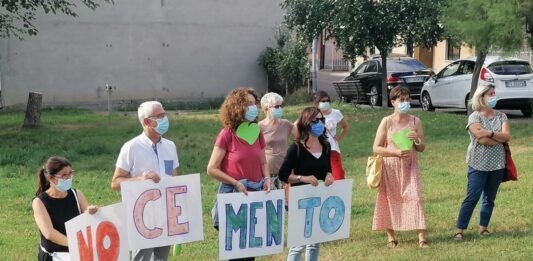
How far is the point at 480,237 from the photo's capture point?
7.50 metres

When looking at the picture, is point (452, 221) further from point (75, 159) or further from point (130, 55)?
Result: point (130, 55)

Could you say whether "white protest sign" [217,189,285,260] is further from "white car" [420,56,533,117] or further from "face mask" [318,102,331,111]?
"white car" [420,56,533,117]

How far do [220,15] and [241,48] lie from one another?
1573 millimetres

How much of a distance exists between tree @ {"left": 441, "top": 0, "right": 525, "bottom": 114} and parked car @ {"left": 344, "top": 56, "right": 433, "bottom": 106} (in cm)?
576

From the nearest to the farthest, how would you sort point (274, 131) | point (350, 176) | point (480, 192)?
point (274, 131) → point (480, 192) → point (350, 176)

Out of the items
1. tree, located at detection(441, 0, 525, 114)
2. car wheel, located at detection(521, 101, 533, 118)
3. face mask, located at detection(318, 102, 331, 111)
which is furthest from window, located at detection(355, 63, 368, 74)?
face mask, located at detection(318, 102, 331, 111)

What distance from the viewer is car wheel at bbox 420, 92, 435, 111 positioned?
20.5 m

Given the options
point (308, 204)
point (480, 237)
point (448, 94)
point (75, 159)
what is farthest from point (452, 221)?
point (448, 94)

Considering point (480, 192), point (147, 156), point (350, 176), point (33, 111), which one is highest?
point (147, 156)

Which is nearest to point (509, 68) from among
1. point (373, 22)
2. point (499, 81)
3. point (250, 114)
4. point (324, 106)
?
point (499, 81)

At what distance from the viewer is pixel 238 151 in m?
5.91

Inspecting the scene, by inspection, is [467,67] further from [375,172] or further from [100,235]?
[100,235]

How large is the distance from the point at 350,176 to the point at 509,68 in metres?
8.18

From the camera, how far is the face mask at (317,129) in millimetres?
6055
